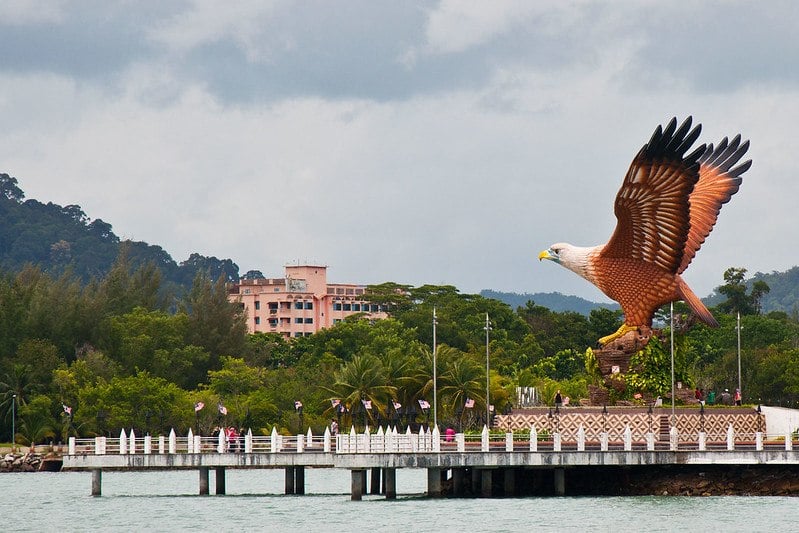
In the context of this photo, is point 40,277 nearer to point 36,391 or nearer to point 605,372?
point 36,391

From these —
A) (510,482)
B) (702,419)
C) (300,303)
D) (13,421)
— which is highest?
(300,303)

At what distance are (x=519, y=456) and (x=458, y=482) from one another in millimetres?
5834

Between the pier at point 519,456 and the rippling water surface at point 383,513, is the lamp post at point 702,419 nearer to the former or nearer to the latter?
the pier at point 519,456

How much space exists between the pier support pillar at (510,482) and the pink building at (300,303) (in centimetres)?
12496

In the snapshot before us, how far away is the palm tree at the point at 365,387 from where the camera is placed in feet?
286

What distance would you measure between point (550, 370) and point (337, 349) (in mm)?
15609

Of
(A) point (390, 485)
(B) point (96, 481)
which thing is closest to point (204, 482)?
(B) point (96, 481)

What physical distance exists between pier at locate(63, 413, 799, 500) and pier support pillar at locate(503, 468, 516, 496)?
0.04 m

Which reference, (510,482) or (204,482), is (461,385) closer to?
(204,482)

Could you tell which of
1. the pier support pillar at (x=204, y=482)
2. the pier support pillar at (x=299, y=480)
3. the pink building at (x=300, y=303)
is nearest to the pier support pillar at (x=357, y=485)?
the pier support pillar at (x=299, y=480)

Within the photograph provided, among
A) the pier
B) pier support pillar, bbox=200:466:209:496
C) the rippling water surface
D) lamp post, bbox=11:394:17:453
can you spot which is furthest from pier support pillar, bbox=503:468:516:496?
lamp post, bbox=11:394:17:453

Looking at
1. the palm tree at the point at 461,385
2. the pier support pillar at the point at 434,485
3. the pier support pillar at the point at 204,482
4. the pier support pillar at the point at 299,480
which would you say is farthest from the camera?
the palm tree at the point at 461,385

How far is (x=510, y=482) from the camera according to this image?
2400 inches

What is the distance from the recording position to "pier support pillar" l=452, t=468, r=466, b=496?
63156mm
